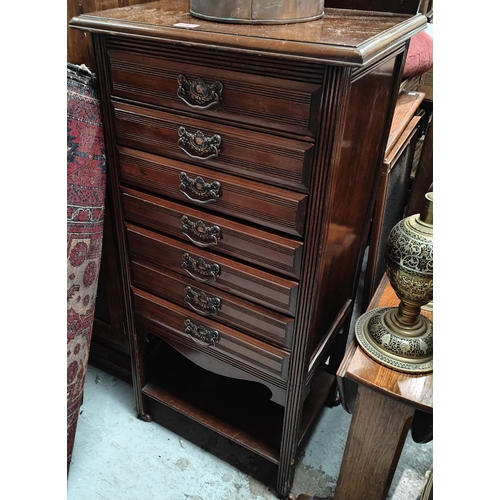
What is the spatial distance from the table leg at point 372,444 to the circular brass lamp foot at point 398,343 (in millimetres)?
71

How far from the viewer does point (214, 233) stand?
931 mm

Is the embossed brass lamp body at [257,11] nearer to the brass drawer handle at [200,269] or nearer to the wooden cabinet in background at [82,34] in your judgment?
the wooden cabinet in background at [82,34]

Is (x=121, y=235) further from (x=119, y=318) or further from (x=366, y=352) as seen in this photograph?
(x=366, y=352)

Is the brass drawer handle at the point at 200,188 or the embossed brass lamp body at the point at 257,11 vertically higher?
the embossed brass lamp body at the point at 257,11

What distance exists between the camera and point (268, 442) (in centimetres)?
122

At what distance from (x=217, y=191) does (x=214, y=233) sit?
3.6 inches

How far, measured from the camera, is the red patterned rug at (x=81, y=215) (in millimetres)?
954

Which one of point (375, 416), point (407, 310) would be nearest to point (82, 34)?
point (407, 310)

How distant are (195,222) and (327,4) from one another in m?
0.55

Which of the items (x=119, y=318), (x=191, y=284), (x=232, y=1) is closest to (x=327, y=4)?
(x=232, y=1)

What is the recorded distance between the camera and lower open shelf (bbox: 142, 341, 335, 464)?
4.05 feet

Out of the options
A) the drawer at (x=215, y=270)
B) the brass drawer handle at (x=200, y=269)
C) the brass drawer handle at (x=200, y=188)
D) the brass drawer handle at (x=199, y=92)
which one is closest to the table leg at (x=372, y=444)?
the drawer at (x=215, y=270)

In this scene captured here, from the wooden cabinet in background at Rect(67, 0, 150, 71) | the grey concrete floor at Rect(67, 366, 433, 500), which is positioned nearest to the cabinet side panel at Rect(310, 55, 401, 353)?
the grey concrete floor at Rect(67, 366, 433, 500)

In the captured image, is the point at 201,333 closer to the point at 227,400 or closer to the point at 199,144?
the point at 227,400
